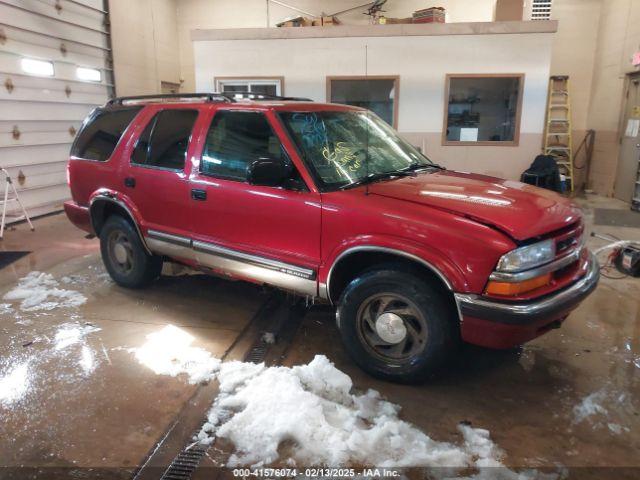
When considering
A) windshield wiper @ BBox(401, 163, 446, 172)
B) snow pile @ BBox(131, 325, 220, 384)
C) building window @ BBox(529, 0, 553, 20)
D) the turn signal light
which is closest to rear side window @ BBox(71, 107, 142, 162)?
snow pile @ BBox(131, 325, 220, 384)

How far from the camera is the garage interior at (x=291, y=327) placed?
253 cm

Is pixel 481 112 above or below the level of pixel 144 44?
below

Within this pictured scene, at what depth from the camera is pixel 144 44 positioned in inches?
478

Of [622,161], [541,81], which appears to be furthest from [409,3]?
[622,161]

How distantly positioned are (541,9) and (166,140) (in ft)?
31.0

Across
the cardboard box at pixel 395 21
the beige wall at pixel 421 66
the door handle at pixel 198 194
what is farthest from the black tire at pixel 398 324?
the cardboard box at pixel 395 21

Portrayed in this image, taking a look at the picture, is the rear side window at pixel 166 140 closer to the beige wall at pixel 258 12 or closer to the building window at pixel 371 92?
the building window at pixel 371 92

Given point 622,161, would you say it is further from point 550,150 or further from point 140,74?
point 140,74

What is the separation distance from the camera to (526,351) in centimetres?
360

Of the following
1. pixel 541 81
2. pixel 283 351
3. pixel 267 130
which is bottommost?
pixel 283 351

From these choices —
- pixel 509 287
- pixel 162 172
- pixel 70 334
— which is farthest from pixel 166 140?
pixel 509 287

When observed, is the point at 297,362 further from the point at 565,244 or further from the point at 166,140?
the point at 166,140

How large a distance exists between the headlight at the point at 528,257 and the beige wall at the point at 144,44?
10.9 metres

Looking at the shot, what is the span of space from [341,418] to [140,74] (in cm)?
1170
